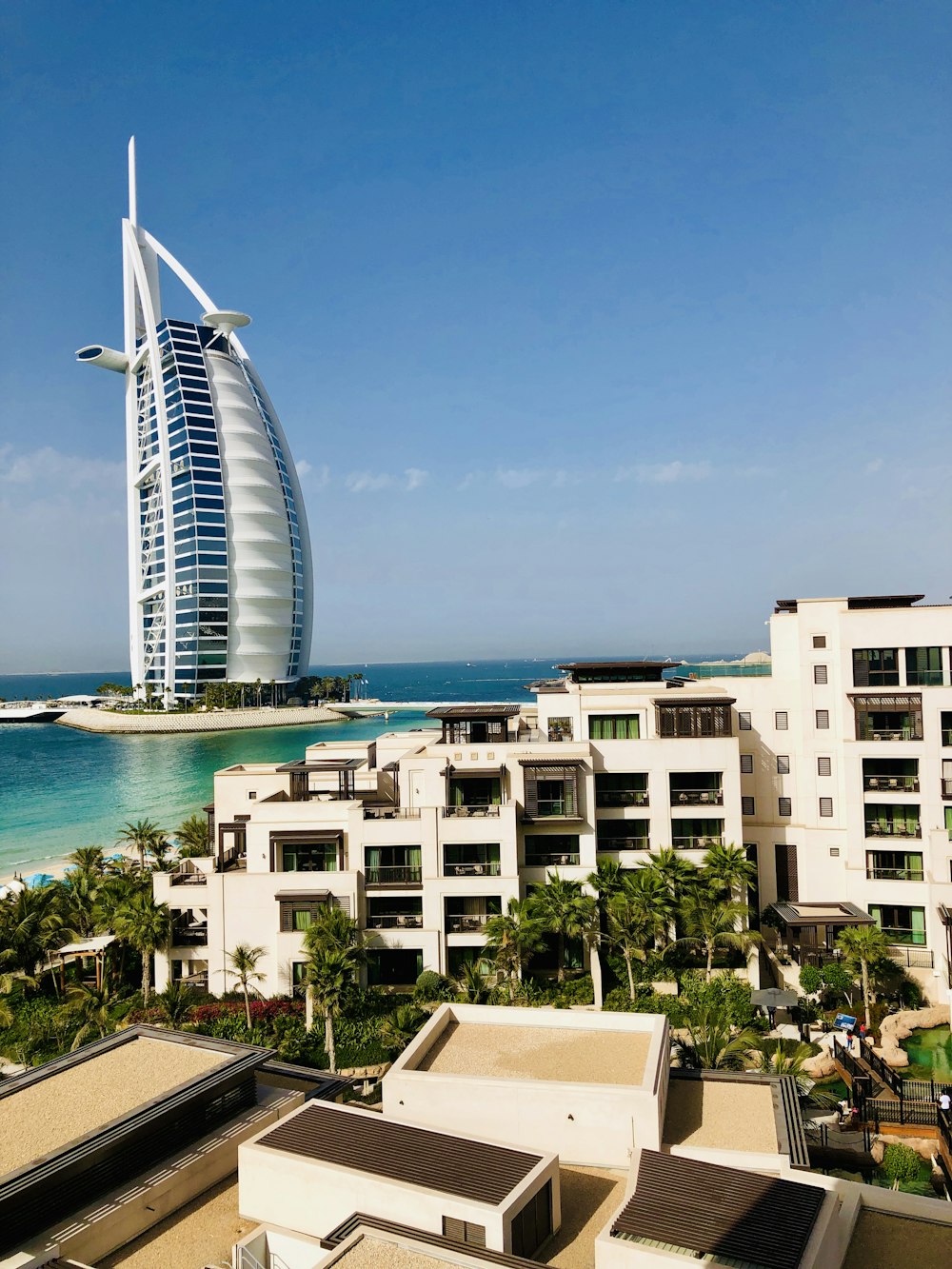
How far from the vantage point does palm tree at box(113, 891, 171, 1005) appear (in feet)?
81.6

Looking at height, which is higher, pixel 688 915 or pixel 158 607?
pixel 158 607

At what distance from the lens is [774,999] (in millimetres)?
22281

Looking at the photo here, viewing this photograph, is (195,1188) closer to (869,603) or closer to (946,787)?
(946,787)

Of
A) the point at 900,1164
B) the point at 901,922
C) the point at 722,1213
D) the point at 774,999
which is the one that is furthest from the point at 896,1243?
the point at 901,922

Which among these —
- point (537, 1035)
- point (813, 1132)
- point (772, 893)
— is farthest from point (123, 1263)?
point (772, 893)

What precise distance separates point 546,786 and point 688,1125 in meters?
13.6

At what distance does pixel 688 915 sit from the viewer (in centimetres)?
2517

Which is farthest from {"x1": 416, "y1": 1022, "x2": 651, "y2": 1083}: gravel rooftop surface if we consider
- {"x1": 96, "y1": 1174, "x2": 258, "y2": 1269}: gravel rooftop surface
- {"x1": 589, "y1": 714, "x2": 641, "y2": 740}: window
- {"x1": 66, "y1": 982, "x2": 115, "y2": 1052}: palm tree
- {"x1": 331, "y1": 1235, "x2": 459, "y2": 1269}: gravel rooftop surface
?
{"x1": 589, "y1": 714, "x2": 641, "y2": 740}: window

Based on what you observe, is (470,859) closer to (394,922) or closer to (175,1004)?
(394,922)

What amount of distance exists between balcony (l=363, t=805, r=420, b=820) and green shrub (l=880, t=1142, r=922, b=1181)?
45.8ft

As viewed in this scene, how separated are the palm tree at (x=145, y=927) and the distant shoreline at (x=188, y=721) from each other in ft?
298

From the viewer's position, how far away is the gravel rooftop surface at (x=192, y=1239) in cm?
1075

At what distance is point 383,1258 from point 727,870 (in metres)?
18.8

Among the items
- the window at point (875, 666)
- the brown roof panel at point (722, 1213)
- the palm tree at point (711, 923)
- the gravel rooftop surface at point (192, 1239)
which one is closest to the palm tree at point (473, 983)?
the palm tree at point (711, 923)
